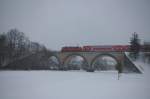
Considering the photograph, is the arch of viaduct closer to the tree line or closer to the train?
→ the train

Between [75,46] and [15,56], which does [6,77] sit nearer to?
[15,56]

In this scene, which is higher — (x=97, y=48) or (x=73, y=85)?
(x=97, y=48)

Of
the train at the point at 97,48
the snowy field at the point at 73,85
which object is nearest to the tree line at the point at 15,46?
the snowy field at the point at 73,85

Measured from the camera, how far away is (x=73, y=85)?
7.84ft

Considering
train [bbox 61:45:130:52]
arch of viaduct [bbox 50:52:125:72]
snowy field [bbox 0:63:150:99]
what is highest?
train [bbox 61:45:130:52]

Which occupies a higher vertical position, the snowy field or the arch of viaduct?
the arch of viaduct

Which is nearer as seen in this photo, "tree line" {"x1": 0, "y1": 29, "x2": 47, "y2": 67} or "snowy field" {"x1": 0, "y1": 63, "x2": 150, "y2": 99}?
"snowy field" {"x1": 0, "y1": 63, "x2": 150, "y2": 99}

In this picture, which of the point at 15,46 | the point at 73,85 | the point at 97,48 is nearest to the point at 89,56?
the point at 97,48

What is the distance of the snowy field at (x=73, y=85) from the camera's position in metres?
2.26

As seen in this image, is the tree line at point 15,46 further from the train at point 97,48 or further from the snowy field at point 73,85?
the train at point 97,48

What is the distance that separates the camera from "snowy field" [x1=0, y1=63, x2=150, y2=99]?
7.43ft

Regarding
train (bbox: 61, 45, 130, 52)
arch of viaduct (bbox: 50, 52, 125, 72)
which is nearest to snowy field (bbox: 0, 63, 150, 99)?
arch of viaduct (bbox: 50, 52, 125, 72)

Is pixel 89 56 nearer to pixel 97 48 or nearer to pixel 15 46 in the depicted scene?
pixel 97 48

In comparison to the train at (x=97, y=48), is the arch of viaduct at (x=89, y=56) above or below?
below
